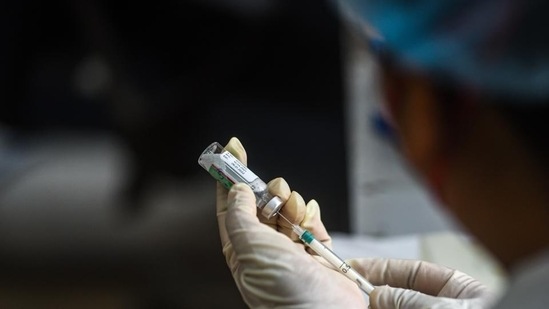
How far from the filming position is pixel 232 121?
1.78 m

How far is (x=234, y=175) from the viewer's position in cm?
78

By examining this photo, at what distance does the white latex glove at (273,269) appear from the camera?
702mm

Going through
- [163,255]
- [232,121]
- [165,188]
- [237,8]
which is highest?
[237,8]

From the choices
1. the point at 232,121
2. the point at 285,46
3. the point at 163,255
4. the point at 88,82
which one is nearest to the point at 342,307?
the point at 163,255

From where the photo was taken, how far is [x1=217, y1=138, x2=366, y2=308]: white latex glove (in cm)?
70

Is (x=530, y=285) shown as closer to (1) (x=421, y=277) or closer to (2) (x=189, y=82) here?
(1) (x=421, y=277)

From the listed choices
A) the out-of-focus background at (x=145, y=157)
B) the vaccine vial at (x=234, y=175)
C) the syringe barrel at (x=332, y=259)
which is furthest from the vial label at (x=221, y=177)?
the out-of-focus background at (x=145, y=157)

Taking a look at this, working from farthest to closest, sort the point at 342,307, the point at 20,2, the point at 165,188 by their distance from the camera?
the point at 165,188 < the point at 20,2 < the point at 342,307

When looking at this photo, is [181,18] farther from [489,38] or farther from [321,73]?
[489,38]

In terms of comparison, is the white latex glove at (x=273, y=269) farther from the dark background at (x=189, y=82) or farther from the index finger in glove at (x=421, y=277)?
the dark background at (x=189, y=82)

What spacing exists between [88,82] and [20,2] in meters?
0.23

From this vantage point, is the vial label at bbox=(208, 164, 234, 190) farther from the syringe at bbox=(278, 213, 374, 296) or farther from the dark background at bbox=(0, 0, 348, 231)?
the dark background at bbox=(0, 0, 348, 231)

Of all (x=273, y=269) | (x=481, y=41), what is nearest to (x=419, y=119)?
(x=481, y=41)

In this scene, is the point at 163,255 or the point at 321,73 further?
the point at 321,73
